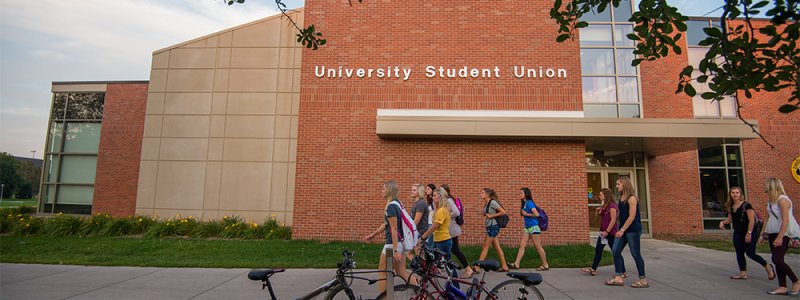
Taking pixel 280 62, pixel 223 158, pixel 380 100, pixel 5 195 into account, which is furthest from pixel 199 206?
pixel 5 195

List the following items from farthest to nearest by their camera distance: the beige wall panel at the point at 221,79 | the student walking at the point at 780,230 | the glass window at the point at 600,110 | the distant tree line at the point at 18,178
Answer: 1. the distant tree line at the point at 18,178
2. the beige wall panel at the point at 221,79
3. the glass window at the point at 600,110
4. the student walking at the point at 780,230

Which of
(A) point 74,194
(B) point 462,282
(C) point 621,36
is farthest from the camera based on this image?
(A) point 74,194

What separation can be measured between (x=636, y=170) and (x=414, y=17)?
8.81 m

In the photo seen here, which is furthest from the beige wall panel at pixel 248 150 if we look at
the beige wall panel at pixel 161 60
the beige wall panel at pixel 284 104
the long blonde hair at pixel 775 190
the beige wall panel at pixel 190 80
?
the long blonde hair at pixel 775 190

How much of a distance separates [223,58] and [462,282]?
47.5 ft

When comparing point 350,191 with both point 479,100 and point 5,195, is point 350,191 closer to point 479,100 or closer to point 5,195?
point 479,100

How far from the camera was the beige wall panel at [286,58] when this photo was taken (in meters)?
15.6

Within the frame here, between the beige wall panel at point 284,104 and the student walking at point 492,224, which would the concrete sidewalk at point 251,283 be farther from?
the beige wall panel at point 284,104

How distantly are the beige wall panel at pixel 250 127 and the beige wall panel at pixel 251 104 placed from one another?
0.22 m

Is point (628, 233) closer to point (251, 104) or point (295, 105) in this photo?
point (295, 105)

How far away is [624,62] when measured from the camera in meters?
14.2

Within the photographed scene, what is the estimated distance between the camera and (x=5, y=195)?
220 ft

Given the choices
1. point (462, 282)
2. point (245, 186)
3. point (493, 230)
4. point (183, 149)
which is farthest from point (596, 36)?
point (183, 149)

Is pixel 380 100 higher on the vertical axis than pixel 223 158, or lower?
higher
